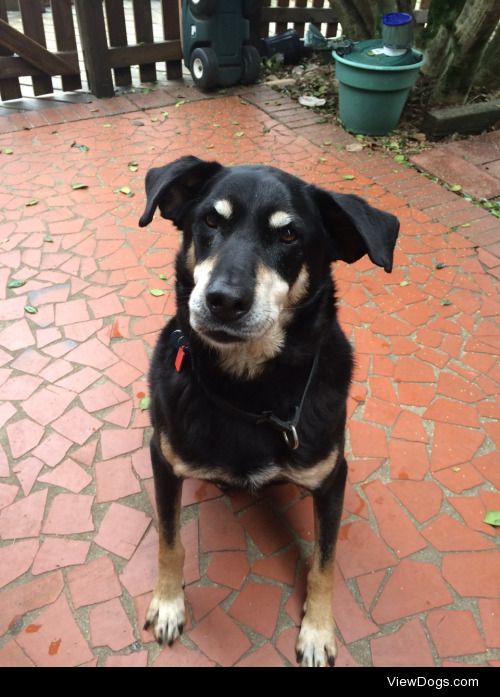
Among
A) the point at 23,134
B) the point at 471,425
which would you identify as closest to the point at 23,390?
the point at 471,425

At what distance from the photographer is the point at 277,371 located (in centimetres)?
198

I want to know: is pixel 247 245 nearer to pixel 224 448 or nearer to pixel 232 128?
pixel 224 448

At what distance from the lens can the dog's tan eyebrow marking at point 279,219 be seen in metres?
1.84

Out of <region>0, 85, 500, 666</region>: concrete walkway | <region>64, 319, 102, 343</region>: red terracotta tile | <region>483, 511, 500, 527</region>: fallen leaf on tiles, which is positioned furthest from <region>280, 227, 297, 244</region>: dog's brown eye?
<region>64, 319, 102, 343</region>: red terracotta tile

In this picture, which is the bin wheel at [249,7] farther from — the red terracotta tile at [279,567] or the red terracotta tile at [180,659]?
the red terracotta tile at [180,659]

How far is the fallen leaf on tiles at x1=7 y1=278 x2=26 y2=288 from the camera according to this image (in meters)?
3.70

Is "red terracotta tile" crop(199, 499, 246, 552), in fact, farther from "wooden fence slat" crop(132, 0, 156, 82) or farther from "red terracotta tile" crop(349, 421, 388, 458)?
"wooden fence slat" crop(132, 0, 156, 82)

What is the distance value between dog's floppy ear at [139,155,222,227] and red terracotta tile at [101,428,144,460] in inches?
47.4

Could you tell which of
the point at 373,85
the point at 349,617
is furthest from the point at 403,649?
the point at 373,85

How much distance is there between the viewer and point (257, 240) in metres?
1.85

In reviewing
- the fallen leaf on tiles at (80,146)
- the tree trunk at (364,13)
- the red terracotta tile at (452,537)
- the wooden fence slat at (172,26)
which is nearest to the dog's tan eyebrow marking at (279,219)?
the red terracotta tile at (452,537)

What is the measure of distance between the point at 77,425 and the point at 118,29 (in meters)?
5.26

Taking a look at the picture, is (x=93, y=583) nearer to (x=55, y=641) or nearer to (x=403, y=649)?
(x=55, y=641)
